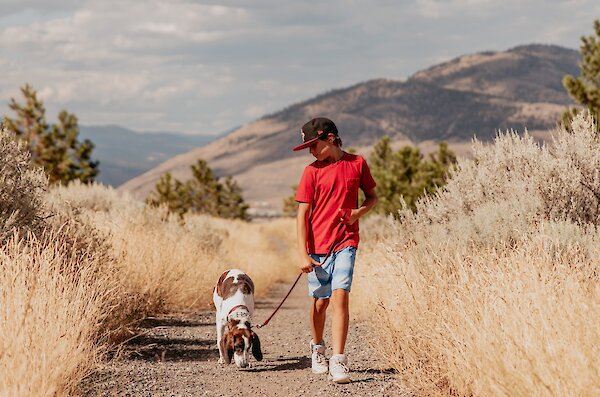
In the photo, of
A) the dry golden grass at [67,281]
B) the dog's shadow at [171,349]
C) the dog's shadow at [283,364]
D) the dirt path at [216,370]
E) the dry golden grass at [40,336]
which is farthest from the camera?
the dog's shadow at [171,349]

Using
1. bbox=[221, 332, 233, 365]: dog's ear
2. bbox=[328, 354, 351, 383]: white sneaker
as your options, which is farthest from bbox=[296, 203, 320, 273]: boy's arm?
bbox=[221, 332, 233, 365]: dog's ear

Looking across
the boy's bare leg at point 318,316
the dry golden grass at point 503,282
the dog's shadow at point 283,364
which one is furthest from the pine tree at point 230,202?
the boy's bare leg at point 318,316

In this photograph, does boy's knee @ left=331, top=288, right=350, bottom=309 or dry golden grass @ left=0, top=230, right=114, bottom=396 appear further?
boy's knee @ left=331, top=288, right=350, bottom=309

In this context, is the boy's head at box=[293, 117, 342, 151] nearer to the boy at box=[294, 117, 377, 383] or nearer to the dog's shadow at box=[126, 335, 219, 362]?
the boy at box=[294, 117, 377, 383]

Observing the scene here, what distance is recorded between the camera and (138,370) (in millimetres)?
7148

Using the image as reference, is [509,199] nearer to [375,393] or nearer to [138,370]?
[375,393]

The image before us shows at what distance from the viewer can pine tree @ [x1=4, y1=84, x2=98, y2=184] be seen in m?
35.6

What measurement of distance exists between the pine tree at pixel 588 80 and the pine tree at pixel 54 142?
2314 cm

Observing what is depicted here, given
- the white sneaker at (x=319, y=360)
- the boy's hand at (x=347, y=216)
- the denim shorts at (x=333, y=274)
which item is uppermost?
the boy's hand at (x=347, y=216)

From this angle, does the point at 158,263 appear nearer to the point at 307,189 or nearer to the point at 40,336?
the point at 307,189

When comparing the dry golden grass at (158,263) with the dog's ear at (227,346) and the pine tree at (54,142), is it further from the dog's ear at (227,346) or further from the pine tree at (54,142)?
the pine tree at (54,142)

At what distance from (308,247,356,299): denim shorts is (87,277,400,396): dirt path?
2.80 feet

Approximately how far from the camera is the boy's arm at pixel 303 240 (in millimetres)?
6676

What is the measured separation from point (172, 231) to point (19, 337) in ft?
35.1
